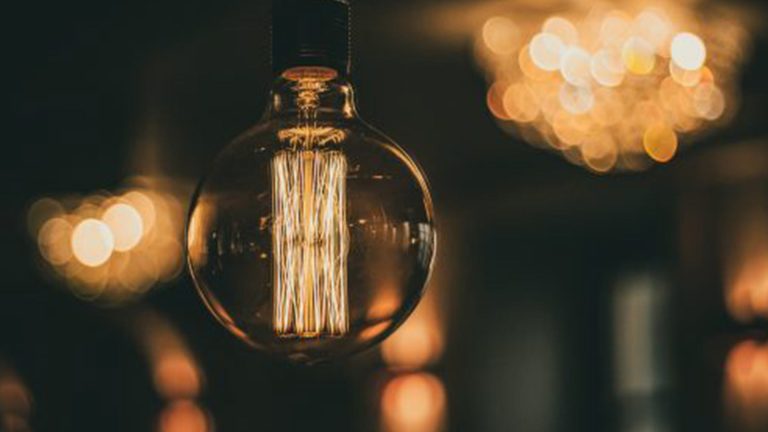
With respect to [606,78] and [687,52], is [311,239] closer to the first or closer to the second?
[606,78]

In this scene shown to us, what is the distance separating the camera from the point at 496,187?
8.50 m

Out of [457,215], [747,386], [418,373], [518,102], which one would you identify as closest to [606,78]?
[518,102]

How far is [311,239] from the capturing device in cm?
99

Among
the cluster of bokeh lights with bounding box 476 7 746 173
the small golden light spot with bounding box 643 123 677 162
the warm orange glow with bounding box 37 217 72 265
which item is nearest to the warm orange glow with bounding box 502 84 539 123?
the cluster of bokeh lights with bounding box 476 7 746 173

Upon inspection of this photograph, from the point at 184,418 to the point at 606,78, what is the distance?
5.73m

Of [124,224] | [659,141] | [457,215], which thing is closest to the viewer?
[659,141]

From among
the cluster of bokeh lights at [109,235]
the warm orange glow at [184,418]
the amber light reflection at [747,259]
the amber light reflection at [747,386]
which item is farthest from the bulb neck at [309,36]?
the warm orange glow at [184,418]

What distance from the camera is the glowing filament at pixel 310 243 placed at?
98 cm

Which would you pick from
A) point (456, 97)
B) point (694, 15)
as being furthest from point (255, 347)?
point (456, 97)

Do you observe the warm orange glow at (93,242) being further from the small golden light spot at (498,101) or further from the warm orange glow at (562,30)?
the warm orange glow at (562,30)

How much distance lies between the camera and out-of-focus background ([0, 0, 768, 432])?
4387 mm

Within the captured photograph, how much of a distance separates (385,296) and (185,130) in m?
5.49

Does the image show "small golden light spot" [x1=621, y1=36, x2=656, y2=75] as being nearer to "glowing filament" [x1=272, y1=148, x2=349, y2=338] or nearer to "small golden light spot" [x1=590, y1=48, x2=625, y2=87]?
"small golden light spot" [x1=590, y1=48, x2=625, y2=87]

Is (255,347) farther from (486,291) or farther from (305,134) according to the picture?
(486,291)
